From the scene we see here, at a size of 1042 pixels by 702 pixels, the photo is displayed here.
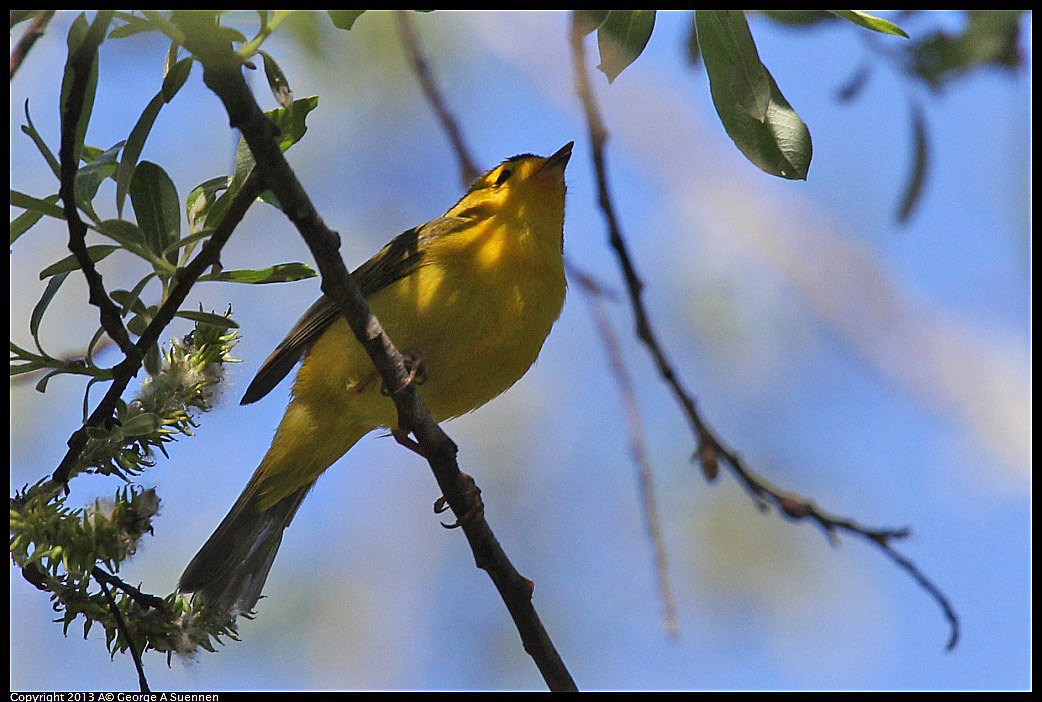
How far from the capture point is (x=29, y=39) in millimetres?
2195

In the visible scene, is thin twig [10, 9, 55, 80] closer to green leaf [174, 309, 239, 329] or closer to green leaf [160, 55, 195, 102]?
green leaf [160, 55, 195, 102]

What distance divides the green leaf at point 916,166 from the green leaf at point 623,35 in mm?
2505

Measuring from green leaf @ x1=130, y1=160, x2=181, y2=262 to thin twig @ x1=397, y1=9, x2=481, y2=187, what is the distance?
6.89ft

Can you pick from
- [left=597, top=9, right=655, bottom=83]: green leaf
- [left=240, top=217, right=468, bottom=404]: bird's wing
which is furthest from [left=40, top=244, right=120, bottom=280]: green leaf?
[left=240, top=217, right=468, bottom=404]: bird's wing

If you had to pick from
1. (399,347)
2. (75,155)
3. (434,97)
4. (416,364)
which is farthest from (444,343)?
(75,155)

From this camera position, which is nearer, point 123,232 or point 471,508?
point 123,232

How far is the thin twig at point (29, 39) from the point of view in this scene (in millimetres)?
2195

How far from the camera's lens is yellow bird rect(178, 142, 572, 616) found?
4281mm

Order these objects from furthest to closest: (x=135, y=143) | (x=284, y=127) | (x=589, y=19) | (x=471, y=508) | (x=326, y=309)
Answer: (x=326, y=309), (x=471, y=508), (x=589, y=19), (x=284, y=127), (x=135, y=143)

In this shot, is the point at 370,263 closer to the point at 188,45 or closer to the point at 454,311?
the point at 454,311

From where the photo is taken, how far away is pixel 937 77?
16.5ft

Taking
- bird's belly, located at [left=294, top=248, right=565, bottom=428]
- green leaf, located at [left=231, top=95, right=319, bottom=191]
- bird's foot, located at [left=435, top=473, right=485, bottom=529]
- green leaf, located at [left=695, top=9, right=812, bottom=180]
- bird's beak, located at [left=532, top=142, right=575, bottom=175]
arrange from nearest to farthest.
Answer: green leaf, located at [left=231, top=95, right=319, bottom=191]
green leaf, located at [left=695, top=9, right=812, bottom=180]
bird's foot, located at [left=435, top=473, right=485, bottom=529]
bird's belly, located at [left=294, top=248, right=565, bottom=428]
bird's beak, located at [left=532, top=142, right=575, bottom=175]

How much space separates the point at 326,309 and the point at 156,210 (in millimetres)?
1933

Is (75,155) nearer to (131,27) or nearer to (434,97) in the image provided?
(131,27)
